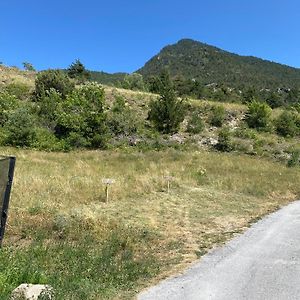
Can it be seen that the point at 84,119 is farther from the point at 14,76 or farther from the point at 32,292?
the point at 32,292

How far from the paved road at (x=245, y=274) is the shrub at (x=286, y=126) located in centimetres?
2927

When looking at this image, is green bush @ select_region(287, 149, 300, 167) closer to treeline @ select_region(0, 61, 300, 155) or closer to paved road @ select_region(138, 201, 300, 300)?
treeline @ select_region(0, 61, 300, 155)

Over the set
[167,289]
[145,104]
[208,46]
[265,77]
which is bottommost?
[167,289]

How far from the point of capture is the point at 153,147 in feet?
106

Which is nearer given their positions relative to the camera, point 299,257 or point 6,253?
point 6,253

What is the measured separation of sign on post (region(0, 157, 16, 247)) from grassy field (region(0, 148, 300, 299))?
0.55 metres

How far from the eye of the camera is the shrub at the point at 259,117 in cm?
3900

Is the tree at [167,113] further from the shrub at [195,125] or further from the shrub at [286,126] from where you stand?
the shrub at [286,126]

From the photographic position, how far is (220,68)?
109 m

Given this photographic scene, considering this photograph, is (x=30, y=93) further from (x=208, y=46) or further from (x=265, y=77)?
(x=208, y=46)

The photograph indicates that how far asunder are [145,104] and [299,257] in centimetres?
3381

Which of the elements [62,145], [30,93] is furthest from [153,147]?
[30,93]

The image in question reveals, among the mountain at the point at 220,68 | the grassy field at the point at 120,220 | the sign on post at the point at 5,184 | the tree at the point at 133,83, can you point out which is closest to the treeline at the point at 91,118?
the grassy field at the point at 120,220

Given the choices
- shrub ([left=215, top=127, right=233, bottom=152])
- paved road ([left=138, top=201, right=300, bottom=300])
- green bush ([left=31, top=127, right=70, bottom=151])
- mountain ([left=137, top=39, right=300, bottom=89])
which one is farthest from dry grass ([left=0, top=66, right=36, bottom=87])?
mountain ([left=137, top=39, right=300, bottom=89])
